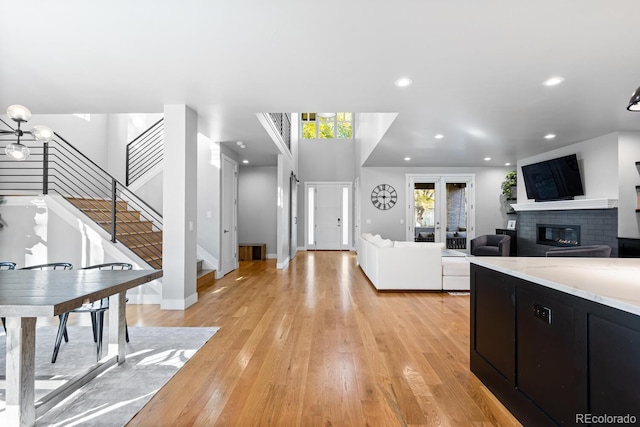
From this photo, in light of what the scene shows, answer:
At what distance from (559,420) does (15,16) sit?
4.09m

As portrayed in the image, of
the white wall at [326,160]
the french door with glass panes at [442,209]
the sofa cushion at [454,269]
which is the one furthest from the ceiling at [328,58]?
the white wall at [326,160]

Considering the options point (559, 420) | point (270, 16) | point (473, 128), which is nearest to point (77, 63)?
point (270, 16)

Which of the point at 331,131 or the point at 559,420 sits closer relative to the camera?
the point at 559,420

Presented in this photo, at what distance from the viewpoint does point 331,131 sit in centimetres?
1105

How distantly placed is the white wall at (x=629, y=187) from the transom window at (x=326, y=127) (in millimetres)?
7265

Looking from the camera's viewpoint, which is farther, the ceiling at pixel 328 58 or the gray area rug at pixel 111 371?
the ceiling at pixel 328 58

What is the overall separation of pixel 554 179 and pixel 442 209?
9.05ft

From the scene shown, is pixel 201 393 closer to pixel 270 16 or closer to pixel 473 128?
pixel 270 16

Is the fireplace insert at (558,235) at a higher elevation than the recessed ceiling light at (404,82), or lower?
lower

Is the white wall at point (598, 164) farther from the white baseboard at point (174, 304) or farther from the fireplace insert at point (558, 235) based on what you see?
the white baseboard at point (174, 304)

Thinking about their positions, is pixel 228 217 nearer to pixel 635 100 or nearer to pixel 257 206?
pixel 257 206

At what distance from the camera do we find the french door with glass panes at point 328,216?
10617 millimetres

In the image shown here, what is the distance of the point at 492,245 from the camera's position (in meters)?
7.39

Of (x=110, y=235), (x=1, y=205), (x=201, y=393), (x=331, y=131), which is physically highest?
(x=331, y=131)
